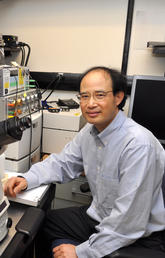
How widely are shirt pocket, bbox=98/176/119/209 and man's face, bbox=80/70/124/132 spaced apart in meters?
0.28

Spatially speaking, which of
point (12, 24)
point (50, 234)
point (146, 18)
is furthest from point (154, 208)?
point (12, 24)

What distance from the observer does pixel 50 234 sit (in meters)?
1.13

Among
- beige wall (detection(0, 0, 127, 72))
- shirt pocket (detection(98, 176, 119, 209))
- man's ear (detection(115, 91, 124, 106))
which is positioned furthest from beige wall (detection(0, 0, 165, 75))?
shirt pocket (detection(98, 176, 119, 209))

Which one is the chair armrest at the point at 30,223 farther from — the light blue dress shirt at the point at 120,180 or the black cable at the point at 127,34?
the black cable at the point at 127,34

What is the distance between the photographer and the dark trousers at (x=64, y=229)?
109 centimetres

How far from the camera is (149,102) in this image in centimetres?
160

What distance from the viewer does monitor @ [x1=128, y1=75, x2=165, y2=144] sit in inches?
61.6

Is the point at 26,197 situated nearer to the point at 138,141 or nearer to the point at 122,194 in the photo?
the point at 122,194

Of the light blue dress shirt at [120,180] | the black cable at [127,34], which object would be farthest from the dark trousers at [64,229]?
the black cable at [127,34]

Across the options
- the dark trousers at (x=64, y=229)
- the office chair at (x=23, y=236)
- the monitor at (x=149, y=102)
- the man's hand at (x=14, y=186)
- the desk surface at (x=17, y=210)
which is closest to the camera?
the office chair at (x=23, y=236)

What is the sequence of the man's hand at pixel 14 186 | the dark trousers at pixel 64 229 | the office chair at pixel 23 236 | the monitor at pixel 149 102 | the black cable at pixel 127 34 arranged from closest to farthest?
the office chair at pixel 23 236
the man's hand at pixel 14 186
the dark trousers at pixel 64 229
the monitor at pixel 149 102
the black cable at pixel 127 34

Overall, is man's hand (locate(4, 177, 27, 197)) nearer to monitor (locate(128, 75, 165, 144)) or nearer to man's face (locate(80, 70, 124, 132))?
man's face (locate(80, 70, 124, 132))

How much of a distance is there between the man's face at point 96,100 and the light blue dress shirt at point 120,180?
0.06m

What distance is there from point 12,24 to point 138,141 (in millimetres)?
1822
